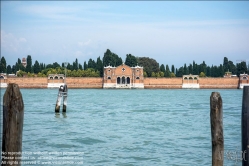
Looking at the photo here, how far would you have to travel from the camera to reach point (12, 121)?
441cm

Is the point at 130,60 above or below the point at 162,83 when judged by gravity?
above

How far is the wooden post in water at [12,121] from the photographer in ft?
14.4

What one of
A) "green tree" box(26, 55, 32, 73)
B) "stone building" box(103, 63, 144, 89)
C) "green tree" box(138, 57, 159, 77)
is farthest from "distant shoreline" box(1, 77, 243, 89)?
"green tree" box(138, 57, 159, 77)

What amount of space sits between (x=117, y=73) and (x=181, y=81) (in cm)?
827

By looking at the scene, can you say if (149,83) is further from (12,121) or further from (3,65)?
(12,121)

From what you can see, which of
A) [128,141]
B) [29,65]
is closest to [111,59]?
[29,65]

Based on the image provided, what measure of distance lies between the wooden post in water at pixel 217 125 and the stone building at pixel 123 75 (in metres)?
51.8

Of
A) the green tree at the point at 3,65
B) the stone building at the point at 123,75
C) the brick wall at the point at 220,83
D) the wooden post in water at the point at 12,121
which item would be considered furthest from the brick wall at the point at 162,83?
the wooden post in water at the point at 12,121

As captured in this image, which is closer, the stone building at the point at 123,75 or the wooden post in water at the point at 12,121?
the wooden post in water at the point at 12,121

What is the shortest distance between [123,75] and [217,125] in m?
52.3

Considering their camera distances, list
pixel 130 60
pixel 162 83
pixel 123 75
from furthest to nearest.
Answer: pixel 130 60 < pixel 162 83 < pixel 123 75

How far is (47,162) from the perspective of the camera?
7.77 meters

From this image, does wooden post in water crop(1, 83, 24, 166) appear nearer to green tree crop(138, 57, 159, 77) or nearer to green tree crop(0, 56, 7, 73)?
green tree crop(0, 56, 7, 73)

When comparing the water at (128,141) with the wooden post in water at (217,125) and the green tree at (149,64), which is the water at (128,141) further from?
the green tree at (149,64)
